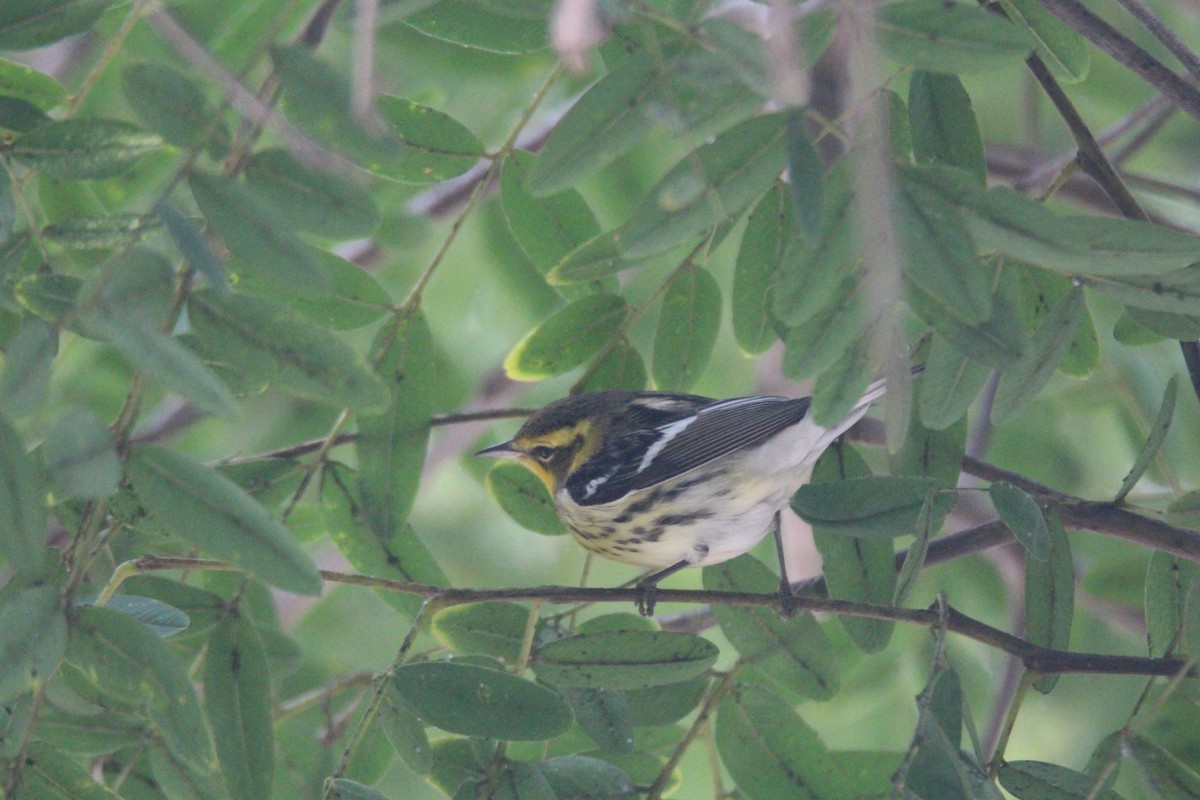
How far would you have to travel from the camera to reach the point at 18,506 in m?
1.47

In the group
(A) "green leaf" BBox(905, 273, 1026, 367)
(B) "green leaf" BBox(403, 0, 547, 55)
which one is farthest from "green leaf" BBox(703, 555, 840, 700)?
(B) "green leaf" BBox(403, 0, 547, 55)

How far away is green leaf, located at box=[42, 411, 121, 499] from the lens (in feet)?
4.42

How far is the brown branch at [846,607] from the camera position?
5.62 ft

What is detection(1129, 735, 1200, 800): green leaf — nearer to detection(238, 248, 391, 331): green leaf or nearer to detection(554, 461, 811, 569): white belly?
detection(554, 461, 811, 569): white belly

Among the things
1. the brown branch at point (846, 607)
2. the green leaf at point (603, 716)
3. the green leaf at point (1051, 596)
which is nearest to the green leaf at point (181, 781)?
the brown branch at point (846, 607)

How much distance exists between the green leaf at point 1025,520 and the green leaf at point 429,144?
1057mm

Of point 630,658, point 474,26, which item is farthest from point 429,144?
point 630,658

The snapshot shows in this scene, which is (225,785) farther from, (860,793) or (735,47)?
(735,47)

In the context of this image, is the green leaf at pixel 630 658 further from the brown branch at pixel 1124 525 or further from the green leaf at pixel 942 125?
the green leaf at pixel 942 125

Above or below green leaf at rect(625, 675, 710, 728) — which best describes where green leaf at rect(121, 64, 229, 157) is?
above

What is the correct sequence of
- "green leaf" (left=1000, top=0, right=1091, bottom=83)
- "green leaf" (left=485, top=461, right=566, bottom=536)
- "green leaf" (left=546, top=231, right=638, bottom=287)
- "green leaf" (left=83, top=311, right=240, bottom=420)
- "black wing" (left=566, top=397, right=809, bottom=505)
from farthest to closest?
"black wing" (left=566, top=397, right=809, bottom=505)
"green leaf" (left=485, top=461, right=566, bottom=536)
"green leaf" (left=546, top=231, right=638, bottom=287)
"green leaf" (left=1000, top=0, right=1091, bottom=83)
"green leaf" (left=83, top=311, right=240, bottom=420)

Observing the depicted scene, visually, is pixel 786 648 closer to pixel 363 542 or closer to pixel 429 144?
pixel 363 542

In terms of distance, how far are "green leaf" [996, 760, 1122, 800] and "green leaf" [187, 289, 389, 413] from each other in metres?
1.00

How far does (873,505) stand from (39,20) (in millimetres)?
1364
